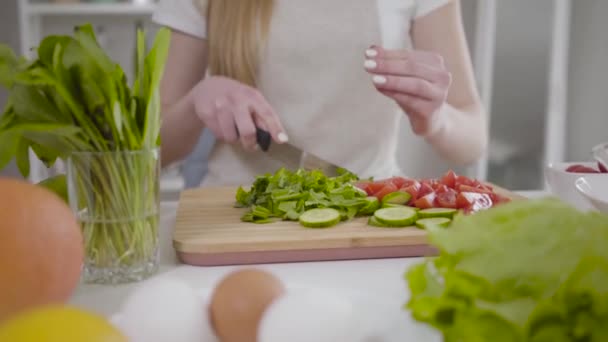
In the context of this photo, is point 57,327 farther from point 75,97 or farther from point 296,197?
point 296,197

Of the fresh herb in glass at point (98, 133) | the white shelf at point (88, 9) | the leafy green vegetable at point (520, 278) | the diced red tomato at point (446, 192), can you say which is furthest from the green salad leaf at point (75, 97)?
the white shelf at point (88, 9)

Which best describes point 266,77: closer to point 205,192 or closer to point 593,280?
point 205,192

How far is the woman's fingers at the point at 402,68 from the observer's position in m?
1.05

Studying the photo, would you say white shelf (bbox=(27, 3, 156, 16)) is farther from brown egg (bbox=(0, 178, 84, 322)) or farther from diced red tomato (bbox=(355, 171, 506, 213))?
brown egg (bbox=(0, 178, 84, 322))

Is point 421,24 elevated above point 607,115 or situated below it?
above

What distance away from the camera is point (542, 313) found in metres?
0.43

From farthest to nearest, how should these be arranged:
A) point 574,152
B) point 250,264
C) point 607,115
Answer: point 574,152, point 607,115, point 250,264

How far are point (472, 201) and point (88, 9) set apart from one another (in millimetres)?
2101

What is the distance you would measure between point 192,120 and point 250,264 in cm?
64

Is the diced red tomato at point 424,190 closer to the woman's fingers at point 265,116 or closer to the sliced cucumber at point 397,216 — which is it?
the sliced cucumber at point 397,216

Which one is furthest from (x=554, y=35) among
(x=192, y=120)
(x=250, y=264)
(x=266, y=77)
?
(x=250, y=264)

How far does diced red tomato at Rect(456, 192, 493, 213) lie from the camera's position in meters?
0.90

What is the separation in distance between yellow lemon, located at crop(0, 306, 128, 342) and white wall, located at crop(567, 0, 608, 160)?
2812mm

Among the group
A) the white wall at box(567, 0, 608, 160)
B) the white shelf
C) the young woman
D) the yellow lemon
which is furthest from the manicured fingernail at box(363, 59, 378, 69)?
the white wall at box(567, 0, 608, 160)
